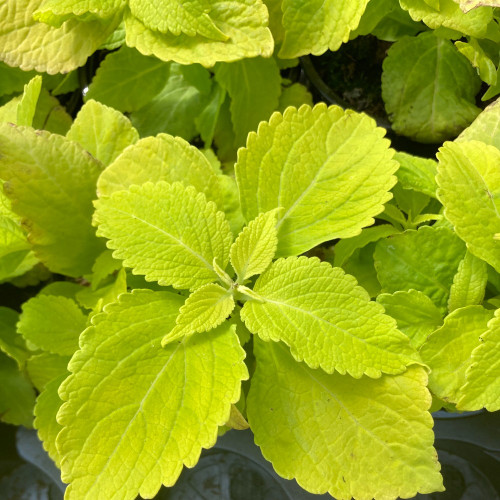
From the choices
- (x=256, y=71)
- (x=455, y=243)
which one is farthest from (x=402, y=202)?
(x=256, y=71)

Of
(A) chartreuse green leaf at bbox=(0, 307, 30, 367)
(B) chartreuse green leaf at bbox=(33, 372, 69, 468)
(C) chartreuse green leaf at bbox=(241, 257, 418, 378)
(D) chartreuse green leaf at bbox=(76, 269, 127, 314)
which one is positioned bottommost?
(A) chartreuse green leaf at bbox=(0, 307, 30, 367)

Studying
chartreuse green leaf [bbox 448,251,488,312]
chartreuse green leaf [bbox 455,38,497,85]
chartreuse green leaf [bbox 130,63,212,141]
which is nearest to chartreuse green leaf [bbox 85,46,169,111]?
chartreuse green leaf [bbox 130,63,212,141]

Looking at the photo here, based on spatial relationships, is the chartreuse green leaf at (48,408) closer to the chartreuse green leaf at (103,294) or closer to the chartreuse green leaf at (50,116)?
the chartreuse green leaf at (103,294)

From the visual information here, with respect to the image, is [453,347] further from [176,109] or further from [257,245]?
[176,109]

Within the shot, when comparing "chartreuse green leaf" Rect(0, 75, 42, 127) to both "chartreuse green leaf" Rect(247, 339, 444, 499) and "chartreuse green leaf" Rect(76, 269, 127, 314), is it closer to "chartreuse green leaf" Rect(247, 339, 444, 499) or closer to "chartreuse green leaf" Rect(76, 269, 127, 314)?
"chartreuse green leaf" Rect(76, 269, 127, 314)

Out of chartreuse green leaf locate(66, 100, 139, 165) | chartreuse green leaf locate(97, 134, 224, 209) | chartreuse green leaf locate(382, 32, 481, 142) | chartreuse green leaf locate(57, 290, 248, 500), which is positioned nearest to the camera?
chartreuse green leaf locate(57, 290, 248, 500)

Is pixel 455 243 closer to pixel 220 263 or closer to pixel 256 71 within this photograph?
pixel 220 263

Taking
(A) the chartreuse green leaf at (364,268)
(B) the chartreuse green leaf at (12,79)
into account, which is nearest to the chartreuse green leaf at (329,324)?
(A) the chartreuse green leaf at (364,268)
